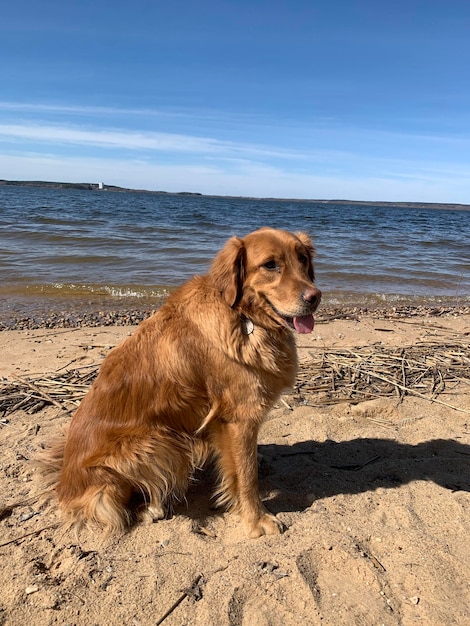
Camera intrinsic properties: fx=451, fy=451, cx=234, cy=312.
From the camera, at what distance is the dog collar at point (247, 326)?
A: 3047mm

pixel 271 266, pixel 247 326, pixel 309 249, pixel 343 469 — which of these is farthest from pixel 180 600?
pixel 309 249

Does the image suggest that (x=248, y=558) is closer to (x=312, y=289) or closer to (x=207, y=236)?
(x=312, y=289)

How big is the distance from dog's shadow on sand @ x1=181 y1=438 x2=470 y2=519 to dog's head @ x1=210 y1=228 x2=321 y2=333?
1.30 m

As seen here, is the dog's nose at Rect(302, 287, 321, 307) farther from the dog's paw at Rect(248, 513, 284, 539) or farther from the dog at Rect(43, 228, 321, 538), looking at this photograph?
the dog's paw at Rect(248, 513, 284, 539)

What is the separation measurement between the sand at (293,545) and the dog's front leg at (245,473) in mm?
103

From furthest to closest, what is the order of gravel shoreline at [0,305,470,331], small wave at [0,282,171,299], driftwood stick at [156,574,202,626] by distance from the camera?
small wave at [0,282,171,299] < gravel shoreline at [0,305,470,331] < driftwood stick at [156,574,202,626]

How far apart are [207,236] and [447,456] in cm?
1911

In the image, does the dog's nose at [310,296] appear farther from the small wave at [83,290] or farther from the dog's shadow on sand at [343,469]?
the small wave at [83,290]

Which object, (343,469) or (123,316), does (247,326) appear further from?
(123,316)

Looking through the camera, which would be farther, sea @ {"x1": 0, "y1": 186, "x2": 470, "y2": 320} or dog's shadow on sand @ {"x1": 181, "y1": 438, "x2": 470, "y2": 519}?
sea @ {"x1": 0, "y1": 186, "x2": 470, "y2": 320}

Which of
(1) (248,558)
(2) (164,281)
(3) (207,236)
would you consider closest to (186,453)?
(1) (248,558)

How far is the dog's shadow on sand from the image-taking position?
3373 mm

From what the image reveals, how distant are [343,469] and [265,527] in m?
0.94

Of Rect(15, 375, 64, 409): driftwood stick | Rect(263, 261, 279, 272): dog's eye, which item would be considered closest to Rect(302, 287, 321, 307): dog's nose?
Rect(263, 261, 279, 272): dog's eye
